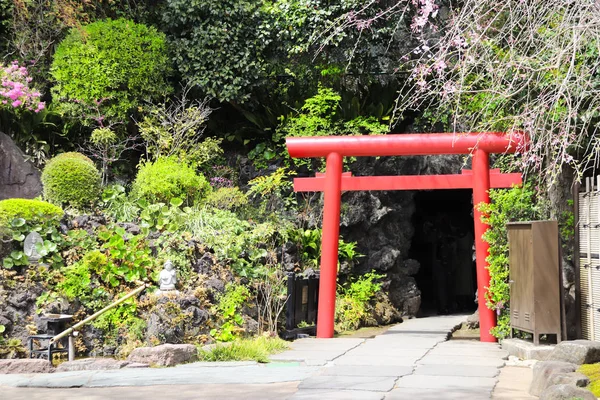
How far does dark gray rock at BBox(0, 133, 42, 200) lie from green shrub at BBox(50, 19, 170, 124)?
133cm

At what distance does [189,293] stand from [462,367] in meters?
3.93

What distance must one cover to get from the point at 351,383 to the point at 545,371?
1.87 meters

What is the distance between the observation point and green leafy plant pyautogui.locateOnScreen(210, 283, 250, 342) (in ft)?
36.7

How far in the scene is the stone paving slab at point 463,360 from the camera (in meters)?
9.70

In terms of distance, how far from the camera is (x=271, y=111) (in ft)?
55.2

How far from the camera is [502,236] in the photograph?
38.9 feet

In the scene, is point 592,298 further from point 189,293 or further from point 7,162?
point 7,162

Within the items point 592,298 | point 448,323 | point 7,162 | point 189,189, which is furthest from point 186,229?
point 592,298

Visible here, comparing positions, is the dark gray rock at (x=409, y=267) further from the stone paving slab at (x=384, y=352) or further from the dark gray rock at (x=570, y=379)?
the dark gray rock at (x=570, y=379)

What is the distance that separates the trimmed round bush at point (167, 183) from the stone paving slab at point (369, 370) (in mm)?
6031

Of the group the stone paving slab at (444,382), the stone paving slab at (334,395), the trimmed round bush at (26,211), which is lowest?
the stone paving slab at (334,395)

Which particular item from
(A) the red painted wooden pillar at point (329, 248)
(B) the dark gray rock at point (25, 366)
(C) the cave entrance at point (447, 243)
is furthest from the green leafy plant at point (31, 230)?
(C) the cave entrance at point (447, 243)

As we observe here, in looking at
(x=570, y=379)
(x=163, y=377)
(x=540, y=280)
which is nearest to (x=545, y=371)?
(x=570, y=379)

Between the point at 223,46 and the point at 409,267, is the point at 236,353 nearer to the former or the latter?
the point at 409,267
